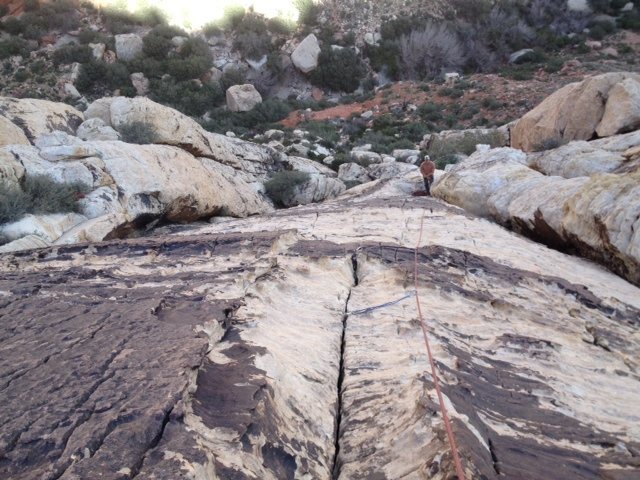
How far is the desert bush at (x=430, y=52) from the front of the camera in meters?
30.5

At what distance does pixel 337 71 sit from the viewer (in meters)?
30.7

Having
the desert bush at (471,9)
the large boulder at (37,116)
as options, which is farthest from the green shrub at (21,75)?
the desert bush at (471,9)

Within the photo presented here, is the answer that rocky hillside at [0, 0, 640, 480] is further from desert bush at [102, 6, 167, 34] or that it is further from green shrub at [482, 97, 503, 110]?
desert bush at [102, 6, 167, 34]

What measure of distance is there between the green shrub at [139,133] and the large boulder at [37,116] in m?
1.20

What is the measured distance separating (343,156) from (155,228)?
9.99 meters

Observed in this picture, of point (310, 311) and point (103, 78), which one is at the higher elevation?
point (103, 78)

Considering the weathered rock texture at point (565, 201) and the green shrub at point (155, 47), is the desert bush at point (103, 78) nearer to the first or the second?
the green shrub at point (155, 47)

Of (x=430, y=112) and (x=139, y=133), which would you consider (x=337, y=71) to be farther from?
(x=139, y=133)

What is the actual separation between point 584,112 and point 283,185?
7222mm

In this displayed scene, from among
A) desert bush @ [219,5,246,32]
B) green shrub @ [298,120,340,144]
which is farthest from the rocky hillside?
desert bush @ [219,5,246,32]

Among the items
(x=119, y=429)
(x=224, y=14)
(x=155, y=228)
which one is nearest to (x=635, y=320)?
(x=119, y=429)

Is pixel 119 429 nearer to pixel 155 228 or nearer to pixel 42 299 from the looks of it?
pixel 42 299

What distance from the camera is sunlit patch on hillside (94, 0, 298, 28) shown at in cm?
3375

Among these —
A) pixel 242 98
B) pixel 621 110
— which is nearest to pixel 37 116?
pixel 621 110
